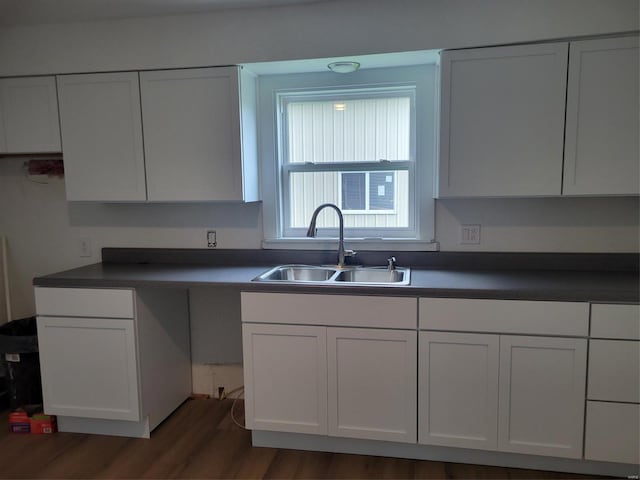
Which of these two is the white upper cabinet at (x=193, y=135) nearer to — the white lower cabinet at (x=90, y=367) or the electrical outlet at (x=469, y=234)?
the white lower cabinet at (x=90, y=367)

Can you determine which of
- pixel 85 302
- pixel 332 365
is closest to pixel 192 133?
pixel 85 302

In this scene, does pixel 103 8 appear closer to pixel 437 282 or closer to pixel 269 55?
pixel 269 55

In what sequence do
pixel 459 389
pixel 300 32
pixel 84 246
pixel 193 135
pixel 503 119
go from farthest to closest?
pixel 84 246 < pixel 193 135 < pixel 300 32 < pixel 503 119 < pixel 459 389

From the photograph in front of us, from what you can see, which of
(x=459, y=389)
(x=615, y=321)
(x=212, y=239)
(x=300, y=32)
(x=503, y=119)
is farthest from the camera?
(x=212, y=239)

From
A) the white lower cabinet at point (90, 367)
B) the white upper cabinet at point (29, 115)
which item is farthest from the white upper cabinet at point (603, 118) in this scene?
the white upper cabinet at point (29, 115)

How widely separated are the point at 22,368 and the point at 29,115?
4.52 ft

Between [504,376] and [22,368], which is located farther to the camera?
[22,368]

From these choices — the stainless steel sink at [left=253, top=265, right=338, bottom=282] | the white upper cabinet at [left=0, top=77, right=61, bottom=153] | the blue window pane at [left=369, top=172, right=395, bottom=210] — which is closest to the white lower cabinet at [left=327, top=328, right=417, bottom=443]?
the stainless steel sink at [left=253, top=265, right=338, bottom=282]

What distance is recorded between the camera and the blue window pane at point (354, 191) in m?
2.52

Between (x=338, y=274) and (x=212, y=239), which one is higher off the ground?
(x=212, y=239)

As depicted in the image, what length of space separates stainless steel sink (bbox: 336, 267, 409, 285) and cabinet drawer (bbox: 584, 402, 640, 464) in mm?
997

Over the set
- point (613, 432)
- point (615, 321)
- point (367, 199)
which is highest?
point (367, 199)

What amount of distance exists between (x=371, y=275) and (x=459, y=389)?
0.73 metres

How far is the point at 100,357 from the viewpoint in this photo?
2188mm
